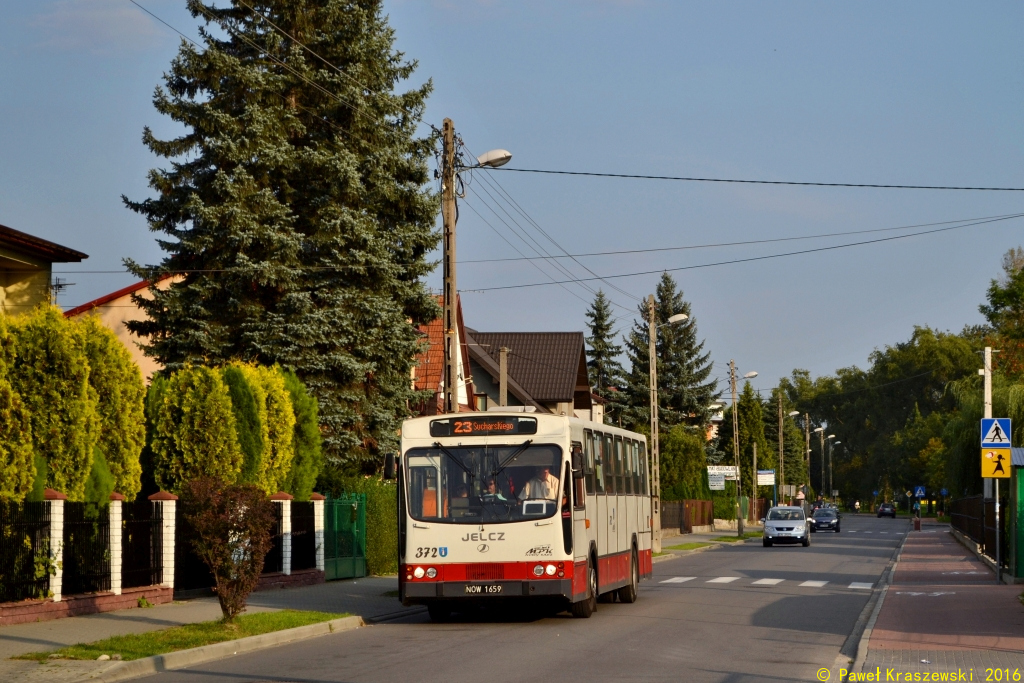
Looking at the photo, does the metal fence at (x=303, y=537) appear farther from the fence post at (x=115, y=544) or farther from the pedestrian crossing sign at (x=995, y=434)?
the pedestrian crossing sign at (x=995, y=434)

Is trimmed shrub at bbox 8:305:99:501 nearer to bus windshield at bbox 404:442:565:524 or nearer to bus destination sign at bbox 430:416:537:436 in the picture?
bus windshield at bbox 404:442:565:524

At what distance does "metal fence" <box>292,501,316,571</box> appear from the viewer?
81.3 ft

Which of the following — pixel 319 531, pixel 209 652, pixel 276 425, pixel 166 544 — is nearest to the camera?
pixel 209 652

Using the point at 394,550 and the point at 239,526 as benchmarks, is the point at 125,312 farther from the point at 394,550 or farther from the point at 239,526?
the point at 239,526

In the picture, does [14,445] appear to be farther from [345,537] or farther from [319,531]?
[345,537]

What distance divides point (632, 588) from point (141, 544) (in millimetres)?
8326

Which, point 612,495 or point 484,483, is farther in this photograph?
point 612,495

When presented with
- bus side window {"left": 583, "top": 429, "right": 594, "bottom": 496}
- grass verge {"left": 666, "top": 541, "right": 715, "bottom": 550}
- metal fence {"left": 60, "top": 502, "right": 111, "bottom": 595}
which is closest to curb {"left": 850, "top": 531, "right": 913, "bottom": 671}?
bus side window {"left": 583, "top": 429, "right": 594, "bottom": 496}

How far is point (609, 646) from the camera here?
14586 mm

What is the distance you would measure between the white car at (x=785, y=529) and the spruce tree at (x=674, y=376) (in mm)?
29984

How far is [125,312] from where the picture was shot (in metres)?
49.9

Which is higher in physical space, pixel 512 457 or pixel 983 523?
pixel 512 457

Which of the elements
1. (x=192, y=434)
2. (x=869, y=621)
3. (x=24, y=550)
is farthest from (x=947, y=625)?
(x=192, y=434)

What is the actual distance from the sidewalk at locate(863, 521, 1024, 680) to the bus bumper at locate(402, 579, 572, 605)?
13.7 feet
